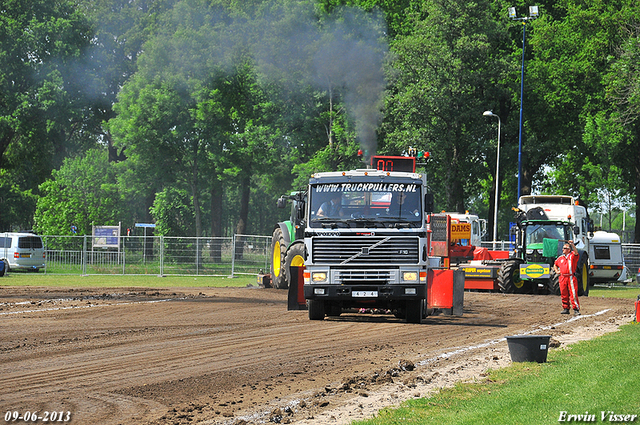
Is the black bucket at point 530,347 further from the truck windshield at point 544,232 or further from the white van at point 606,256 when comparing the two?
the white van at point 606,256

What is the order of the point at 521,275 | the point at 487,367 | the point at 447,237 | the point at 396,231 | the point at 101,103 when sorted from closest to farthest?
the point at 487,367, the point at 396,231, the point at 447,237, the point at 521,275, the point at 101,103

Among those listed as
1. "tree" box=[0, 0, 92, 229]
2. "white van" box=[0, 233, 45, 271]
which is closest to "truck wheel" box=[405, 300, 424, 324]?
"white van" box=[0, 233, 45, 271]

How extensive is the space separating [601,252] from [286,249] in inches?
706

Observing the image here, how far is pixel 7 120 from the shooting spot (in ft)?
180

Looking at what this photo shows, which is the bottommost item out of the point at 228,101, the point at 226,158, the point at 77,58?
the point at 226,158

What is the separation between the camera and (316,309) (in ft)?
55.7

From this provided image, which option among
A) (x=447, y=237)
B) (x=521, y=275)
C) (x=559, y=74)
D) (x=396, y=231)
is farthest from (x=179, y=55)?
(x=396, y=231)

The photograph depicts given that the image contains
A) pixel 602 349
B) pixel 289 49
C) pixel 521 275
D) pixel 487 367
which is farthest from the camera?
pixel 289 49

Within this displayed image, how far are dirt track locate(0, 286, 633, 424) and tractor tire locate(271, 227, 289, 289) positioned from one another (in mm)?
4546

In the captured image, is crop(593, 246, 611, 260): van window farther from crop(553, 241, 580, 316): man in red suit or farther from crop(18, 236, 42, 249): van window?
crop(18, 236, 42, 249): van window

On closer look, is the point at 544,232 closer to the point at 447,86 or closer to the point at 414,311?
the point at 414,311

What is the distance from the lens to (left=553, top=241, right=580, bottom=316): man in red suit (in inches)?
797

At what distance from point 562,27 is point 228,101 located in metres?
22.3

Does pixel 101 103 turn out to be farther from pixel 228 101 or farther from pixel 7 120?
pixel 228 101
